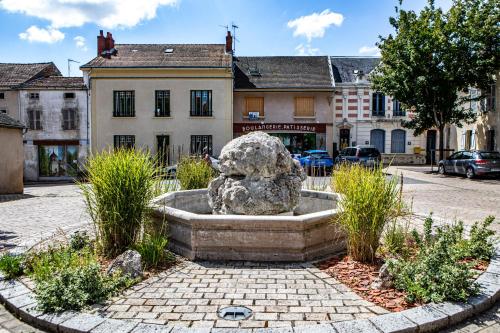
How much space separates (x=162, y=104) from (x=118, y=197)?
21821 mm

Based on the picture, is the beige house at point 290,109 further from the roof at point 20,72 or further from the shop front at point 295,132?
the roof at point 20,72

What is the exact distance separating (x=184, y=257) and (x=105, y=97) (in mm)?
22956

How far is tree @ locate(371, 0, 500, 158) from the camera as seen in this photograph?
20062 millimetres

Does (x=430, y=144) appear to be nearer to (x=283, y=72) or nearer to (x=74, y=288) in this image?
(x=283, y=72)

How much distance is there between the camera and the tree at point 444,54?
20062mm

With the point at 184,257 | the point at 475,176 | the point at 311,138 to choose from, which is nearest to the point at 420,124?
the point at 475,176

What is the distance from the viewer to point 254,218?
187 inches

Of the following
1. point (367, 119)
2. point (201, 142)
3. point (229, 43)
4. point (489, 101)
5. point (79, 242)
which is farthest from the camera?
point (367, 119)

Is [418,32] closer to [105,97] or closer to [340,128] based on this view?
[340,128]

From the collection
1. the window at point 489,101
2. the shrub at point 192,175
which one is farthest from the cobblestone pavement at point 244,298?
the window at point 489,101

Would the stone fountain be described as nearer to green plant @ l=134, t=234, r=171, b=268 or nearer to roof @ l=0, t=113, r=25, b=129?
green plant @ l=134, t=234, r=171, b=268

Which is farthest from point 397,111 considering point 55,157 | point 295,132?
point 55,157

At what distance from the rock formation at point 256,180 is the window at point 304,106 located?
2211cm

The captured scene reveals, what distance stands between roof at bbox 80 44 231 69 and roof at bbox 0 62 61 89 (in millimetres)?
5111
